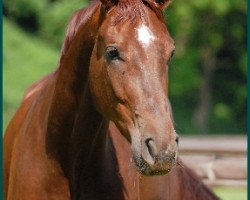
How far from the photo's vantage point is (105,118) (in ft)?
13.6

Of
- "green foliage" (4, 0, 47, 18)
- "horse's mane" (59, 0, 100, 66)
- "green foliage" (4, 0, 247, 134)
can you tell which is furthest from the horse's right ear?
"green foliage" (4, 0, 247, 134)

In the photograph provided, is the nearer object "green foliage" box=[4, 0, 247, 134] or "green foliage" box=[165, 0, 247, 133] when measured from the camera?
"green foliage" box=[4, 0, 247, 134]

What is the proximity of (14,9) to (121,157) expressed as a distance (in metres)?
18.0

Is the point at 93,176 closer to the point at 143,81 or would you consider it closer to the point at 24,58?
the point at 143,81

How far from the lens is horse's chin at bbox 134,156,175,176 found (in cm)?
365

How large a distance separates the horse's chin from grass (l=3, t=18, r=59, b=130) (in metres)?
14.5

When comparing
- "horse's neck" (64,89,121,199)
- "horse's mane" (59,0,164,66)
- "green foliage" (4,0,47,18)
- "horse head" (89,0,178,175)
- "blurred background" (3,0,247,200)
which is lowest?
"blurred background" (3,0,247,200)

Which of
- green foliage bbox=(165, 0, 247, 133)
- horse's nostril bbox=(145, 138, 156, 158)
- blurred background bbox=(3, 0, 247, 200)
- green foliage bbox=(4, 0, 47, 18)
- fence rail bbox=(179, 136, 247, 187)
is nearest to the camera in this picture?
horse's nostril bbox=(145, 138, 156, 158)

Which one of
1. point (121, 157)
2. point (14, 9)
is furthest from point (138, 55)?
point (14, 9)

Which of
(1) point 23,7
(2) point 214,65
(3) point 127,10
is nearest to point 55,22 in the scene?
(1) point 23,7

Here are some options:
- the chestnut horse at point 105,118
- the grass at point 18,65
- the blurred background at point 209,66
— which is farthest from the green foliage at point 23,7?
the chestnut horse at point 105,118

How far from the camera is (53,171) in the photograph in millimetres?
4355

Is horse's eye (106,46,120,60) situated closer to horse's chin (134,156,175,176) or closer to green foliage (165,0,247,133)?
horse's chin (134,156,175,176)

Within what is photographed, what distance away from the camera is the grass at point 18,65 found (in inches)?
728
